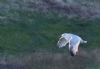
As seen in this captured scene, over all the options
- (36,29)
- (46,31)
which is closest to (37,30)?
(36,29)

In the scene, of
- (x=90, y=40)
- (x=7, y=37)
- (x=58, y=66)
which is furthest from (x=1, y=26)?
(x=58, y=66)

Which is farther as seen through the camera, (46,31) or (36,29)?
(36,29)

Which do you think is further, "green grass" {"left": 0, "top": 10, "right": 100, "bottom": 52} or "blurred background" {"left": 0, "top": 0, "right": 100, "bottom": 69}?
"green grass" {"left": 0, "top": 10, "right": 100, "bottom": 52}

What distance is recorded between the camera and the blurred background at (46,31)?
59.7 feet

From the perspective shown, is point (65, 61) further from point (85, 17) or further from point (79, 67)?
point (85, 17)

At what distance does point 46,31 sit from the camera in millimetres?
21531

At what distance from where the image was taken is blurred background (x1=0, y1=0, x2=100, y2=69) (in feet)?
59.7

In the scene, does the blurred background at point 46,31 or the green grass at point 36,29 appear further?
the green grass at point 36,29

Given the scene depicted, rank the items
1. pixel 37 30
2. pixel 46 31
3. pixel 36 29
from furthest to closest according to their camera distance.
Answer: pixel 36 29 < pixel 37 30 < pixel 46 31

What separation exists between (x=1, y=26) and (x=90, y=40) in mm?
2808

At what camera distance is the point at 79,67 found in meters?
17.8

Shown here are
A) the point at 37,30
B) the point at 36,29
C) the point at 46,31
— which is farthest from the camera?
the point at 36,29

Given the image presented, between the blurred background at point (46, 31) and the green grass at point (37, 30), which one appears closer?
the blurred background at point (46, 31)

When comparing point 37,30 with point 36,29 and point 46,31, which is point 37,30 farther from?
point 46,31
